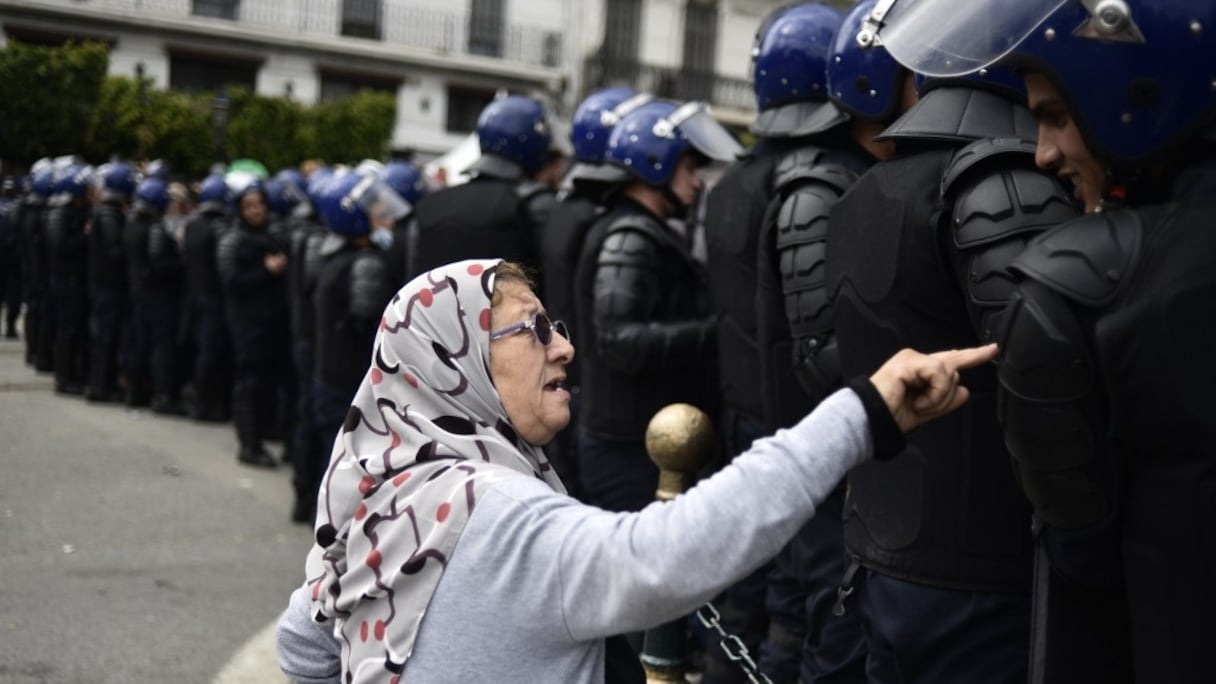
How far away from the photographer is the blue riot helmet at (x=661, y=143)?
590 centimetres

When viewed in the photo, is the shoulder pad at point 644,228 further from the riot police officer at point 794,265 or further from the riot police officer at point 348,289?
the riot police officer at point 348,289

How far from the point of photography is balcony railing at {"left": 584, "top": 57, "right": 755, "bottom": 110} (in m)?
35.4

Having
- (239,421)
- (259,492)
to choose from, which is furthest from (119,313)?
(259,492)

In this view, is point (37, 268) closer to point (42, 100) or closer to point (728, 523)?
point (42, 100)

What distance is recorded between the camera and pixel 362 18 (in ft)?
114

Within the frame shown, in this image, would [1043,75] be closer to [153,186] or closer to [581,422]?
[581,422]

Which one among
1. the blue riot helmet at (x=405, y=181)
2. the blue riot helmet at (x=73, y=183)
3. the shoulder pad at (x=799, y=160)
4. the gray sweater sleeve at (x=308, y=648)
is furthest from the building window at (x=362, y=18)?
the gray sweater sleeve at (x=308, y=648)

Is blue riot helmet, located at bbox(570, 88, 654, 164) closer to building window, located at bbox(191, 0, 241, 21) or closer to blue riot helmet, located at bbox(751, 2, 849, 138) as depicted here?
blue riot helmet, located at bbox(751, 2, 849, 138)

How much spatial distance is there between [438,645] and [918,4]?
1.40 m

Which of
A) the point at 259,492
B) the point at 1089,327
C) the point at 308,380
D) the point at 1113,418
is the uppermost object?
the point at 1089,327

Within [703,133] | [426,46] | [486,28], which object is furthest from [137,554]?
[486,28]

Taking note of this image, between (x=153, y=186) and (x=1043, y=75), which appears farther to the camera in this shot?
(x=153, y=186)

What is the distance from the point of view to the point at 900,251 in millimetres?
3135

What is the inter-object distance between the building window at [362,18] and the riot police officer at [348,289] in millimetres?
26873
